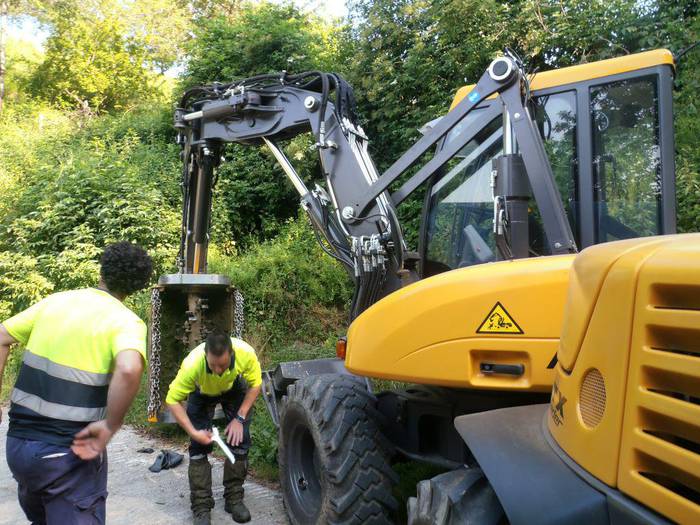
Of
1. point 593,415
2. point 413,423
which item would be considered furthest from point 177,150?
point 593,415

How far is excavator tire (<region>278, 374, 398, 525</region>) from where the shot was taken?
3727mm

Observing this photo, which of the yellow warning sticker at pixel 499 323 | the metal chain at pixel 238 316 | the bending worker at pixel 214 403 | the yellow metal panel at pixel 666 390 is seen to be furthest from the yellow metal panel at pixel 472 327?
the metal chain at pixel 238 316

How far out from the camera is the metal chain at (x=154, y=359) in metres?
6.66

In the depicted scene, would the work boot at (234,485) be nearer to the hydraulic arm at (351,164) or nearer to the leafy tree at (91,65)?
the hydraulic arm at (351,164)

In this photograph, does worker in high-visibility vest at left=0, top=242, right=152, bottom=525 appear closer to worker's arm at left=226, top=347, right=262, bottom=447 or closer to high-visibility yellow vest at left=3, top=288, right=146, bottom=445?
high-visibility yellow vest at left=3, top=288, right=146, bottom=445

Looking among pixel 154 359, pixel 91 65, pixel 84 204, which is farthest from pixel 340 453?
pixel 91 65

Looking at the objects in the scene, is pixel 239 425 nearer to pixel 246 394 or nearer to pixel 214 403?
pixel 246 394

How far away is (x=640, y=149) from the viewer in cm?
347

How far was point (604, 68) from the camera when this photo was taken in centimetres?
347

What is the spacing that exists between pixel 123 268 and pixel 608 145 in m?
2.55

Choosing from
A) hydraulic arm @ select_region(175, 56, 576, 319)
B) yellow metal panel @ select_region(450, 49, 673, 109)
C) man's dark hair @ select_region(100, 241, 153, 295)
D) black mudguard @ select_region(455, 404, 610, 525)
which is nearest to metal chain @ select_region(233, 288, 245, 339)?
hydraulic arm @ select_region(175, 56, 576, 319)

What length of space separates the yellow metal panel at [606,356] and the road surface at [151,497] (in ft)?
11.6

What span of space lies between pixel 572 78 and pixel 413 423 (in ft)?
7.05

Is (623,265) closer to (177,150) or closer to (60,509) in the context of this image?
(60,509)
